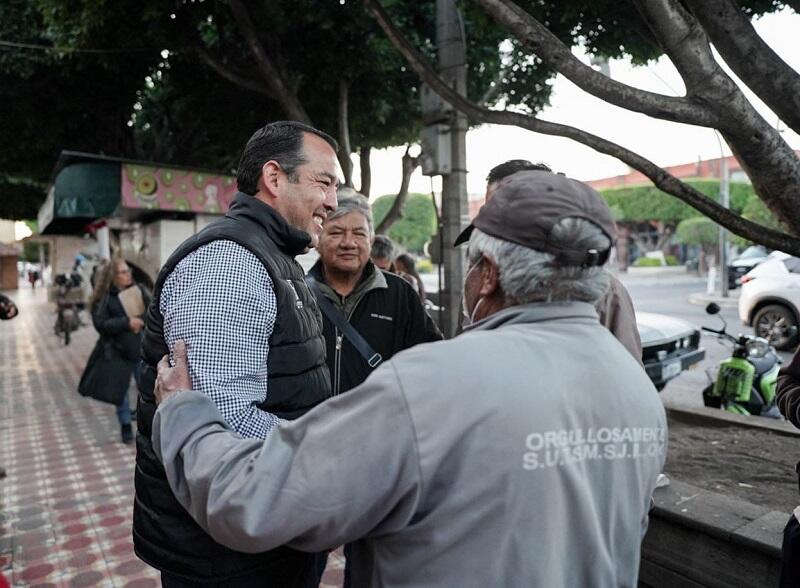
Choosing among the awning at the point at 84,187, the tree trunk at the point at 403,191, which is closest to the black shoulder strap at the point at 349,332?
the tree trunk at the point at 403,191

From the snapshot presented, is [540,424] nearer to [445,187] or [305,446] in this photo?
[305,446]

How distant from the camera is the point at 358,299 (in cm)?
299

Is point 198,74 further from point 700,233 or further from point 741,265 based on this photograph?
point 700,233

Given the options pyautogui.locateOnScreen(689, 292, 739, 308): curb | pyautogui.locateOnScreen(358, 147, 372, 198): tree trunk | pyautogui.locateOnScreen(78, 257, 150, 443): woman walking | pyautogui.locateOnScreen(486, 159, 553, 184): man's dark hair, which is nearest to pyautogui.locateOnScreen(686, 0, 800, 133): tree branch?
pyautogui.locateOnScreen(486, 159, 553, 184): man's dark hair

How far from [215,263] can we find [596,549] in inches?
41.7

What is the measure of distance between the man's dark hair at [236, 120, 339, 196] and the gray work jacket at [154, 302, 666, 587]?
3.02 feet

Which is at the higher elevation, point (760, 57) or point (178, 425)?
point (760, 57)

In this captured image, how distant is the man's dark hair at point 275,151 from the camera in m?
1.86

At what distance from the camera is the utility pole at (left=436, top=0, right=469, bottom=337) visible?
604 cm

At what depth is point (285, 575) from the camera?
5.76ft

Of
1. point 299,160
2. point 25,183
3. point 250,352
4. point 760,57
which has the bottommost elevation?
point 250,352

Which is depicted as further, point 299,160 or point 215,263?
point 299,160

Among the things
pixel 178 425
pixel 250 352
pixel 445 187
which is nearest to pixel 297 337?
pixel 250 352

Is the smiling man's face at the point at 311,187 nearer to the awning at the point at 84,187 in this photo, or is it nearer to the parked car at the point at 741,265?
the awning at the point at 84,187
